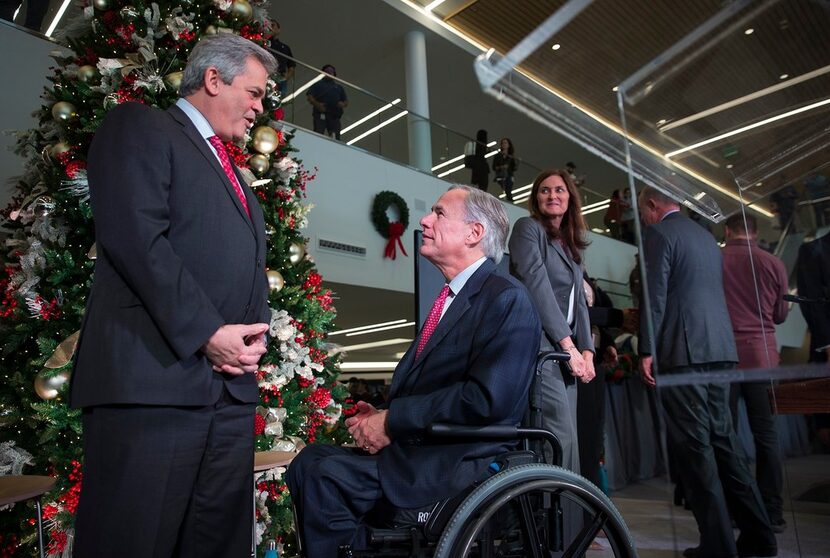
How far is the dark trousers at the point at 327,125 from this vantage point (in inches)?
254

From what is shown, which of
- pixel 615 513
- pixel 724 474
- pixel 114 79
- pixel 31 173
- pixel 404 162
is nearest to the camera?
pixel 724 474

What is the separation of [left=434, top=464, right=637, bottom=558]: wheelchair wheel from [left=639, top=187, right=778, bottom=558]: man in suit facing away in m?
0.53

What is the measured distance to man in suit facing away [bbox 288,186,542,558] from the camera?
Answer: 1.25m

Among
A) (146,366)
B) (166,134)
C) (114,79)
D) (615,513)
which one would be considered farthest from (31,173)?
(615,513)

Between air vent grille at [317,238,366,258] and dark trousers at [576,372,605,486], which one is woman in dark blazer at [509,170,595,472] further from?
air vent grille at [317,238,366,258]

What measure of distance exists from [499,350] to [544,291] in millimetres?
860

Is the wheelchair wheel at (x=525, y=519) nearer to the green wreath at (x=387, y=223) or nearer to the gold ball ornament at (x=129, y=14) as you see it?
the gold ball ornament at (x=129, y=14)

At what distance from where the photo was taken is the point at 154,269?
3.67 ft

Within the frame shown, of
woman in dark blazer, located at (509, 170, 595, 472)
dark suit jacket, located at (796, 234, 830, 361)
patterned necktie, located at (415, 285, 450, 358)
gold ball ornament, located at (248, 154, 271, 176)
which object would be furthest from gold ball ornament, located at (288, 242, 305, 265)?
dark suit jacket, located at (796, 234, 830, 361)

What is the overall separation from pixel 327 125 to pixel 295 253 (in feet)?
13.0

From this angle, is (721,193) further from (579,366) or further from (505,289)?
(579,366)

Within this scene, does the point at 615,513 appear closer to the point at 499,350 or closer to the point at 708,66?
the point at 499,350

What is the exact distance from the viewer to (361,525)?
128 cm

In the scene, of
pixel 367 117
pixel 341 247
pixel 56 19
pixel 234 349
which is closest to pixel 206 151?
pixel 234 349
